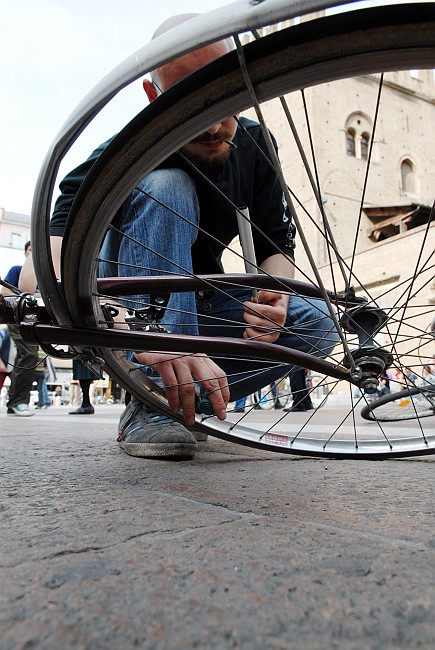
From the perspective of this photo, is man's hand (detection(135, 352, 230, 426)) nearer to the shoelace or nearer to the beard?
the shoelace

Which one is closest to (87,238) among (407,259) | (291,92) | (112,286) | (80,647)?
(112,286)

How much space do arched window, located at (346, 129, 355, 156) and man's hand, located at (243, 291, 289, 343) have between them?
75.9 feet

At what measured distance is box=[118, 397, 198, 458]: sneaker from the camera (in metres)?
1.50

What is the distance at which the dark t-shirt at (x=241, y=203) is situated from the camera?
1668mm

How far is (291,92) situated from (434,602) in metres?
0.63

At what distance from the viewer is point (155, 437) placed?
1517 millimetres

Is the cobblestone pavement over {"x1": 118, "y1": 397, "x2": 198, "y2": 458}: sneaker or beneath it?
beneath

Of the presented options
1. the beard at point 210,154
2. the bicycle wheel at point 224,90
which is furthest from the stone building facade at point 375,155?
the bicycle wheel at point 224,90

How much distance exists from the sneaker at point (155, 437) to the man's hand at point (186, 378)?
0.07 m

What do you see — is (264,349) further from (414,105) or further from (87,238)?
(414,105)

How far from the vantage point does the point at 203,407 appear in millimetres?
1523

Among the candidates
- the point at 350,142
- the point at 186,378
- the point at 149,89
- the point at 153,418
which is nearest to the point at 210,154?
the point at 149,89

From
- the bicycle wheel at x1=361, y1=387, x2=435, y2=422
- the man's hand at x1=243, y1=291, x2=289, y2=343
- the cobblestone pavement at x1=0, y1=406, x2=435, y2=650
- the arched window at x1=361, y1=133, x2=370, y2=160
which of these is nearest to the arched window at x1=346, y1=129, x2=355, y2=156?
the arched window at x1=361, y1=133, x2=370, y2=160

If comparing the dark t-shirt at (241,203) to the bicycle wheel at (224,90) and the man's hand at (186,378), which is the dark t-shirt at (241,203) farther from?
the bicycle wheel at (224,90)
